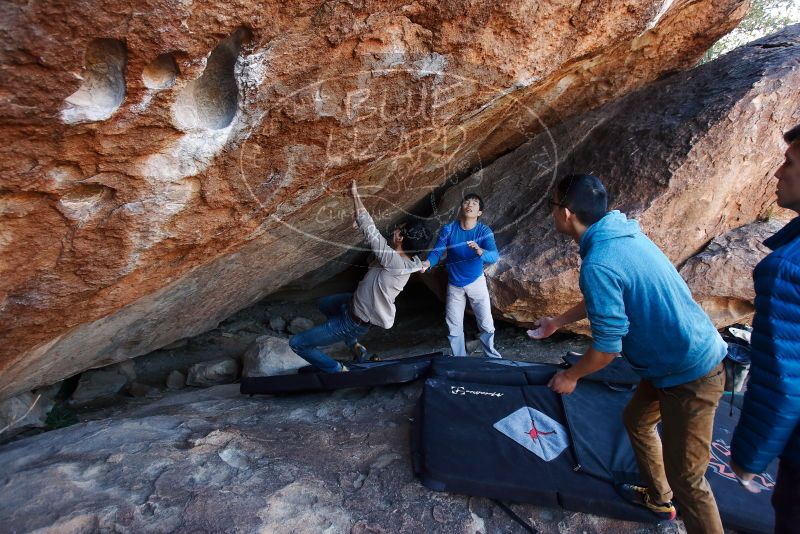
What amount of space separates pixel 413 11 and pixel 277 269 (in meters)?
2.97

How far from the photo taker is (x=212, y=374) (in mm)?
4852

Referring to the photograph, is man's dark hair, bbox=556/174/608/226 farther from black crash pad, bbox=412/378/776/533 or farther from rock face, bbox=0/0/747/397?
black crash pad, bbox=412/378/776/533

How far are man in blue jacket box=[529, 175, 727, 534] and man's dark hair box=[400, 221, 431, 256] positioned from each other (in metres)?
1.72

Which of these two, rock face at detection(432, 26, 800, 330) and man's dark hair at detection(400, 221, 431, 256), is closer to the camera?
man's dark hair at detection(400, 221, 431, 256)

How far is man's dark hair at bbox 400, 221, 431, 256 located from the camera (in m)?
3.72

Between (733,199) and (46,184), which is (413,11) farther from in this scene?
(733,199)

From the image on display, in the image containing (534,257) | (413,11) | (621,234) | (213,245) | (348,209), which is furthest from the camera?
(534,257)

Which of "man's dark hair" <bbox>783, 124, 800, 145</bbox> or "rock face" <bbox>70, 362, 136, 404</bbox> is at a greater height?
"man's dark hair" <bbox>783, 124, 800, 145</bbox>

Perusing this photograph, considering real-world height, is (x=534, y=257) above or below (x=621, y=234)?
below

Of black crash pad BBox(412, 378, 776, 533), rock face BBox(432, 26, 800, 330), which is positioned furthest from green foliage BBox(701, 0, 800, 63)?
black crash pad BBox(412, 378, 776, 533)

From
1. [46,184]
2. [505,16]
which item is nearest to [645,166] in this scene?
[505,16]

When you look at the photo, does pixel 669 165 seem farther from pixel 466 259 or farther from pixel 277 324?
pixel 277 324

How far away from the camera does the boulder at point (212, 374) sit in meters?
4.86

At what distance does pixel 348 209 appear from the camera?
402 centimetres
